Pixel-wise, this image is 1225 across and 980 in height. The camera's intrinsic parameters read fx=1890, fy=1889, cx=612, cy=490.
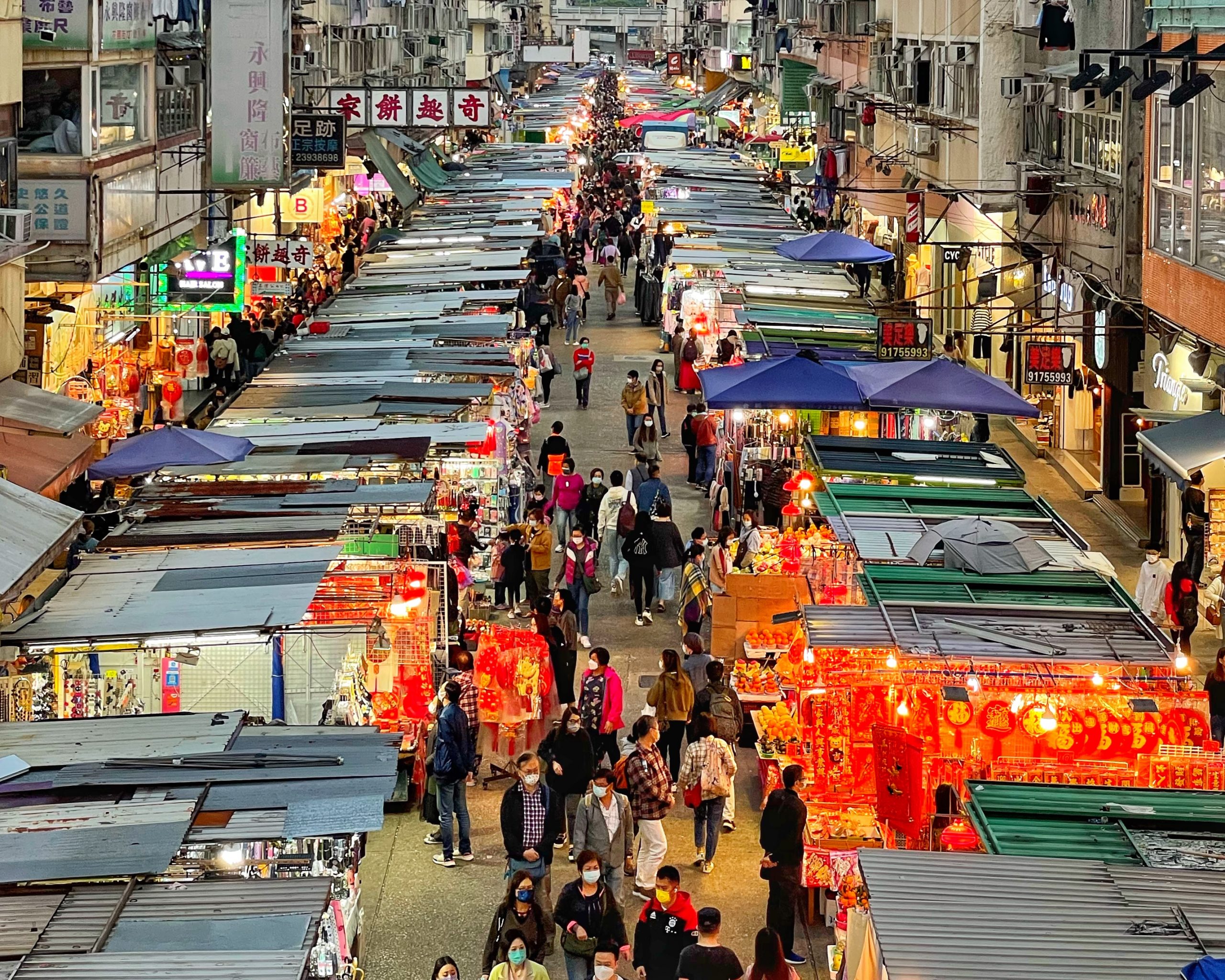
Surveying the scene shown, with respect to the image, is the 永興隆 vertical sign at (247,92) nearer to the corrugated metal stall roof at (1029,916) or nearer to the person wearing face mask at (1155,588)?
the person wearing face mask at (1155,588)

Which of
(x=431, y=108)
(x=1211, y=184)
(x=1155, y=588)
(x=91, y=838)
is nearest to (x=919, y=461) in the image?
→ (x=1155, y=588)

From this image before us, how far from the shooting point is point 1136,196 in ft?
69.6

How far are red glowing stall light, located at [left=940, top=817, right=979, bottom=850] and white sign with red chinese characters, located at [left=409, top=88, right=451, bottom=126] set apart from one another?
2540cm

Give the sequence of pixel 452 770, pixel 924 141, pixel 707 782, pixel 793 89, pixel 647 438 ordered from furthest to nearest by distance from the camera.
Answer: pixel 793 89 → pixel 924 141 → pixel 647 438 → pixel 452 770 → pixel 707 782

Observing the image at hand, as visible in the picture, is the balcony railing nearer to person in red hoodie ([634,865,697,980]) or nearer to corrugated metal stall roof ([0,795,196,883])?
person in red hoodie ([634,865,697,980])

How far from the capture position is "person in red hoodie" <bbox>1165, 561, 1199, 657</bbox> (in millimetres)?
17234

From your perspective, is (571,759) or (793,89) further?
(793,89)

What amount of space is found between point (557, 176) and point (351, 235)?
5343mm

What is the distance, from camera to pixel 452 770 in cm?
1243

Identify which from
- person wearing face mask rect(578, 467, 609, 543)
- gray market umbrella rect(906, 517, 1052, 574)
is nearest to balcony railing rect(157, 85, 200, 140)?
person wearing face mask rect(578, 467, 609, 543)

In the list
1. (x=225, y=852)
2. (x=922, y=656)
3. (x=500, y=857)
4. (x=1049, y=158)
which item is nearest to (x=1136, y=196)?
(x=1049, y=158)

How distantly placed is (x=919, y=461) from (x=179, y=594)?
834cm

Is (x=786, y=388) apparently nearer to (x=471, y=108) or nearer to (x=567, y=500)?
(x=567, y=500)

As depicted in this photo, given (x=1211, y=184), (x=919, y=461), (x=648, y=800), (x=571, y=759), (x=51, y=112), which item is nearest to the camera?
(x=648, y=800)
